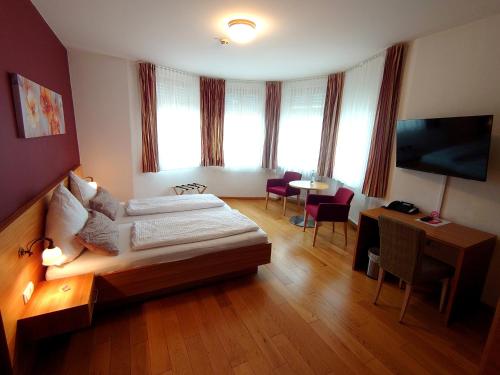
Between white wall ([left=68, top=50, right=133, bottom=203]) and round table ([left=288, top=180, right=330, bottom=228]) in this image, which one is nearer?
white wall ([left=68, top=50, right=133, bottom=203])

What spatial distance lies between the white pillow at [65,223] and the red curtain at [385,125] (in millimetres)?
3345

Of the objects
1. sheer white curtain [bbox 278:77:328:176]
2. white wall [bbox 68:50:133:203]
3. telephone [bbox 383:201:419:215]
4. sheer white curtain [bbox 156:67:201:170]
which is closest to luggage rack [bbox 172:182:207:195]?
sheer white curtain [bbox 156:67:201:170]

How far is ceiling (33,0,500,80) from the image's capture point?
2100mm

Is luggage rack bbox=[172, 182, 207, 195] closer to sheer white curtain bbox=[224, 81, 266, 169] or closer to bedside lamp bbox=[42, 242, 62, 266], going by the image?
sheer white curtain bbox=[224, 81, 266, 169]

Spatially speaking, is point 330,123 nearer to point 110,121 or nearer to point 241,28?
point 241,28

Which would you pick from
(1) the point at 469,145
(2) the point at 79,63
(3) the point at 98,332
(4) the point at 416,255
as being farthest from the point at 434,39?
(2) the point at 79,63

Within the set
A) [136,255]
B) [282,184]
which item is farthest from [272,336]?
[282,184]

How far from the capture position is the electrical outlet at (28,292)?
1.51 metres

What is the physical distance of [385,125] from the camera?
3049 mm

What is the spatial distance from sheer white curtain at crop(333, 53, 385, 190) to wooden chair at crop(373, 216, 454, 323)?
5.45 feet

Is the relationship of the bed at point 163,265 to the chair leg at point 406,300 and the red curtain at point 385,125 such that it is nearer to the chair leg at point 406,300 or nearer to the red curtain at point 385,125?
the chair leg at point 406,300

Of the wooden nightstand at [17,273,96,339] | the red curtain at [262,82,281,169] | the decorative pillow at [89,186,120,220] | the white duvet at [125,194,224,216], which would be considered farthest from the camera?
the red curtain at [262,82,281,169]

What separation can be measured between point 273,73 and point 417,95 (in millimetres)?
2486

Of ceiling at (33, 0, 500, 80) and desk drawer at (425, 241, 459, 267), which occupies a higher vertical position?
ceiling at (33, 0, 500, 80)
